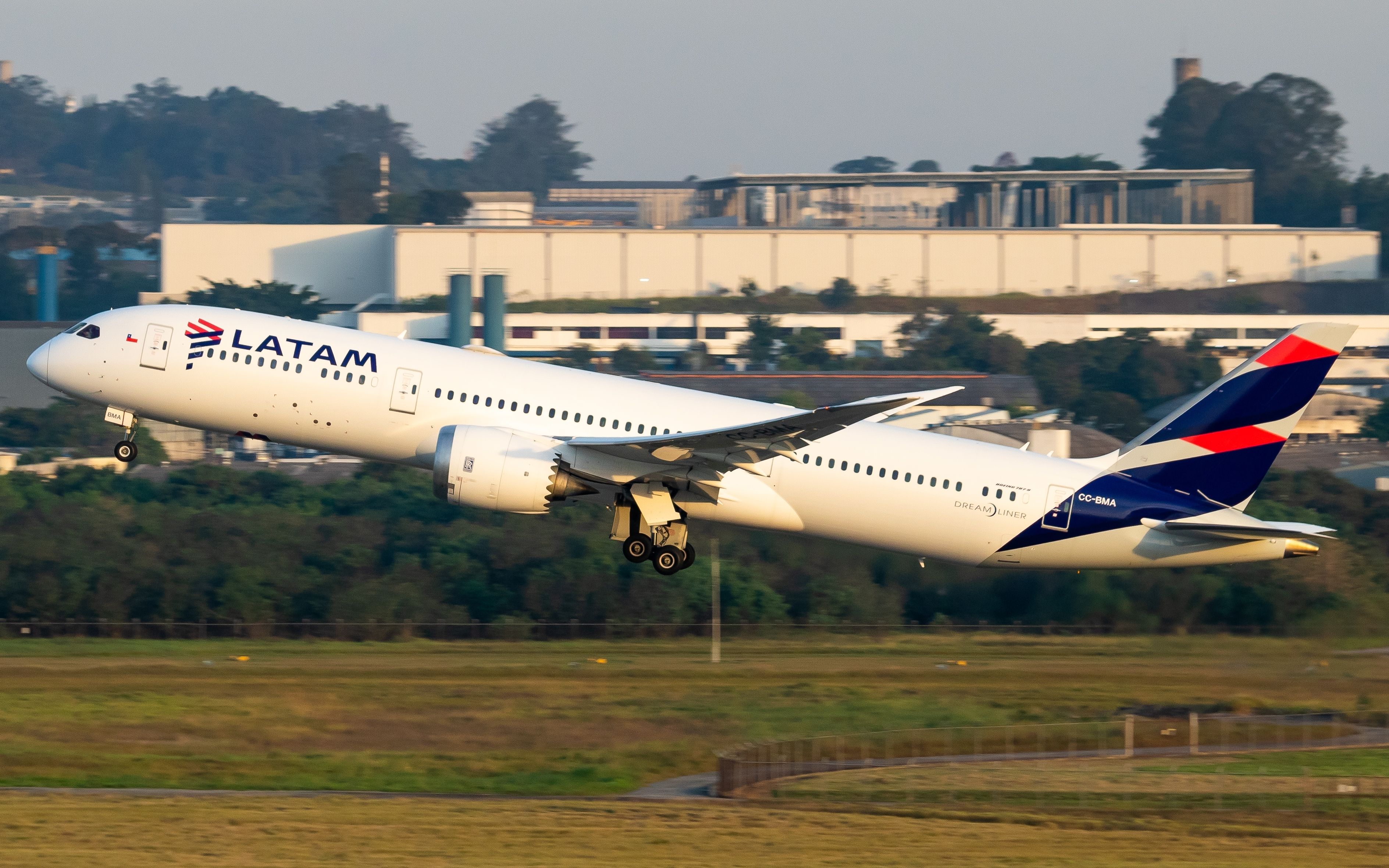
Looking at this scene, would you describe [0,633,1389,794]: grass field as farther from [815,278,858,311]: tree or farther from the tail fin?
[815,278,858,311]: tree

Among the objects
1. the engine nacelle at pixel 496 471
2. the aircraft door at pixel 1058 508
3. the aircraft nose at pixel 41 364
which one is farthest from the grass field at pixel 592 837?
the aircraft nose at pixel 41 364

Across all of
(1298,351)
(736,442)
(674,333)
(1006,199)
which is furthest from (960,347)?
(736,442)

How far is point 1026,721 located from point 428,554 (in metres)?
26.0

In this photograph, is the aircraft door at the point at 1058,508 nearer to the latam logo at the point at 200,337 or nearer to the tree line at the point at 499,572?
the tree line at the point at 499,572

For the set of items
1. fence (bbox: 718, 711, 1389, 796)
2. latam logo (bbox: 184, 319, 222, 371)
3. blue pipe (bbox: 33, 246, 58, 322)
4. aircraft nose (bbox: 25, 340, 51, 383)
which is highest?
blue pipe (bbox: 33, 246, 58, 322)

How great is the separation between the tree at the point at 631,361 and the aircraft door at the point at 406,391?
77.2 metres

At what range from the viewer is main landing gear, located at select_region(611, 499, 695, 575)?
3416 centimetres

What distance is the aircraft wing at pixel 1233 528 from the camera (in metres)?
34.2

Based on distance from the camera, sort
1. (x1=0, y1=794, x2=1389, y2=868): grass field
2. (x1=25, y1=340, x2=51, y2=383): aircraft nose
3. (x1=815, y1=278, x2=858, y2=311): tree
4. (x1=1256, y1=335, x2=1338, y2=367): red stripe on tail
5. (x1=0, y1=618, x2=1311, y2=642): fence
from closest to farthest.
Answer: (x1=0, y1=794, x2=1389, y2=868): grass field → (x1=1256, y1=335, x2=1338, y2=367): red stripe on tail → (x1=25, y1=340, x2=51, y2=383): aircraft nose → (x1=0, y1=618, x2=1311, y2=642): fence → (x1=815, y1=278, x2=858, y2=311): tree

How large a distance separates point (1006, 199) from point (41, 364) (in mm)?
150749

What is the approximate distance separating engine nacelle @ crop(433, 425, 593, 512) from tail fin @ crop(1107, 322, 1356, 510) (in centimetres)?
1167

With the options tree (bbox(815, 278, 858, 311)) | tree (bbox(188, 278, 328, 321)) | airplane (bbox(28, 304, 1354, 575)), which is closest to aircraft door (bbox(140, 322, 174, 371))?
airplane (bbox(28, 304, 1354, 575))

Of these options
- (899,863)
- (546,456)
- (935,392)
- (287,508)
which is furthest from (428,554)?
(899,863)

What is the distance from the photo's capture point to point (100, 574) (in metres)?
54.1
